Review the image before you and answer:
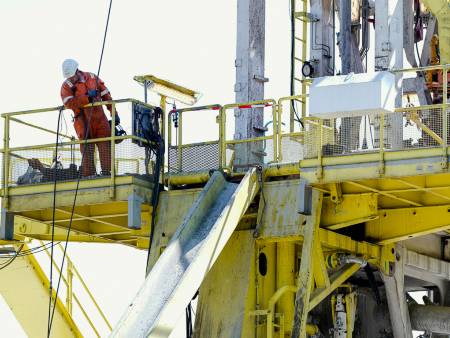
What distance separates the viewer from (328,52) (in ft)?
84.0

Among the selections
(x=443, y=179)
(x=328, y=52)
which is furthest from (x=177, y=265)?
(x=328, y=52)

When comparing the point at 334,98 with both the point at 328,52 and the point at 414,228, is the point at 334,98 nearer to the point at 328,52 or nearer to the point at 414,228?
the point at 414,228

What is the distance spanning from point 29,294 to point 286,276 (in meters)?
7.10

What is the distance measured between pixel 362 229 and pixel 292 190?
7.30 feet

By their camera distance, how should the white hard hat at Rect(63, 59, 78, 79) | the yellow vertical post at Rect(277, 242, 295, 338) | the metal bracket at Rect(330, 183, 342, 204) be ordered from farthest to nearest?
the white hard hat at Rect(63, 59, 78, 79), the yellow vertical post at Rect(277, 242, 295, 338), the metal bracket at Rect(330, 183, 342, 204)

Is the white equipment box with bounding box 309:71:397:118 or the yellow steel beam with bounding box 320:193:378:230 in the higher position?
the white equipment box with bounding box 309:71:397:118

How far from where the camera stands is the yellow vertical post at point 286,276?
22078 mm

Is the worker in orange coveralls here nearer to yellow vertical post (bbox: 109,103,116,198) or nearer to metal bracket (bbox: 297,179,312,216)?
yellow vertical post (bbox: 109,103,116,198)

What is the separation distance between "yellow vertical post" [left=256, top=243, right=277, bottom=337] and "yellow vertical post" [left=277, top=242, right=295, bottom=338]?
0.08m

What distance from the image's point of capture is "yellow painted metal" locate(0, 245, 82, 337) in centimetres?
2772

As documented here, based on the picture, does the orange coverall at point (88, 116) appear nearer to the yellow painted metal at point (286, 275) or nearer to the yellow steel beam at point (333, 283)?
the yellow painted metal at point (286, 275)

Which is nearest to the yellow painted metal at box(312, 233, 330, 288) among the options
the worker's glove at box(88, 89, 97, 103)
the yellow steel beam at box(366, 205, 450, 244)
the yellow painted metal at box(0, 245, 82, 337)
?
the yellow steel beam at box(366, 205, 450, 244)

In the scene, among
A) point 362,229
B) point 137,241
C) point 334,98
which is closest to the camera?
point 334,98

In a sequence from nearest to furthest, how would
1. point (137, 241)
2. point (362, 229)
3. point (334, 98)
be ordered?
point (334, 98)
point (362, 229)
point (137, 241)
